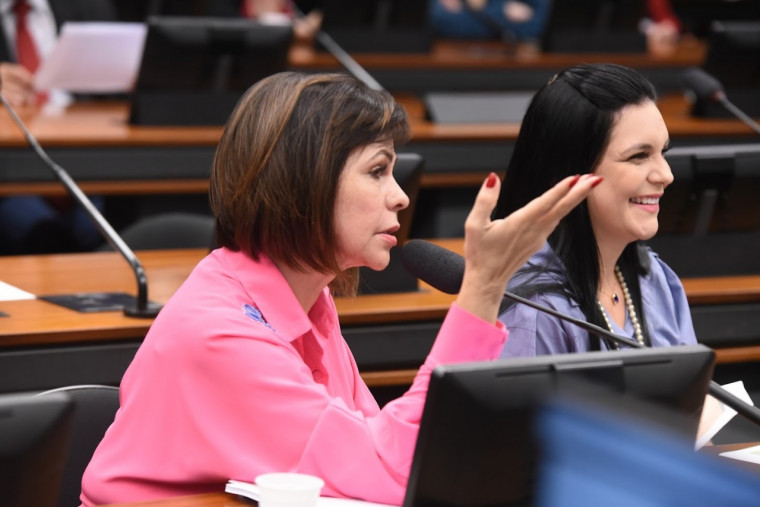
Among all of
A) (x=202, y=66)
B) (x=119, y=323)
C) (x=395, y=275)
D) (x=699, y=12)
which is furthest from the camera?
(x=699, y=12)

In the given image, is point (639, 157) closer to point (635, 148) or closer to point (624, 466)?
point (635, 148)

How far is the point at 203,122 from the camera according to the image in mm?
4051

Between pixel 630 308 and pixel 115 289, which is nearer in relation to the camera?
pixel 630 308

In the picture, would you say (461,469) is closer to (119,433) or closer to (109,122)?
(119,433)

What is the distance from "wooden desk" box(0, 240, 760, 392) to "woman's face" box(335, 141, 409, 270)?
960mm

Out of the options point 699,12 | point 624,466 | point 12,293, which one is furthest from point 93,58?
point 699,12

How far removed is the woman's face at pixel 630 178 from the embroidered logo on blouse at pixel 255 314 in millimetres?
661

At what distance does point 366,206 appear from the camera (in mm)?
1590

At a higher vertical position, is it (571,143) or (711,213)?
(571,143)

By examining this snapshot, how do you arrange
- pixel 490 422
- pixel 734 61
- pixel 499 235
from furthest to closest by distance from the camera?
pixel 734 61
pixel 499 235
pixel 490 422

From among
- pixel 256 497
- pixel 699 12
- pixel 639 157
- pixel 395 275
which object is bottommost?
pixel 395 275

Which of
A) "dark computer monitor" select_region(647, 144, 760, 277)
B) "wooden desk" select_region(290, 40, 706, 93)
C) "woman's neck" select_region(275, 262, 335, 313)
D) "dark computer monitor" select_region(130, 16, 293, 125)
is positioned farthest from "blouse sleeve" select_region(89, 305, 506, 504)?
"wooden desk" select_region(290, 40, 706, 93)

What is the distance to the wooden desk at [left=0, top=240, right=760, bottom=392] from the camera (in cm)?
238

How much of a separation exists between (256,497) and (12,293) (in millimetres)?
1468
